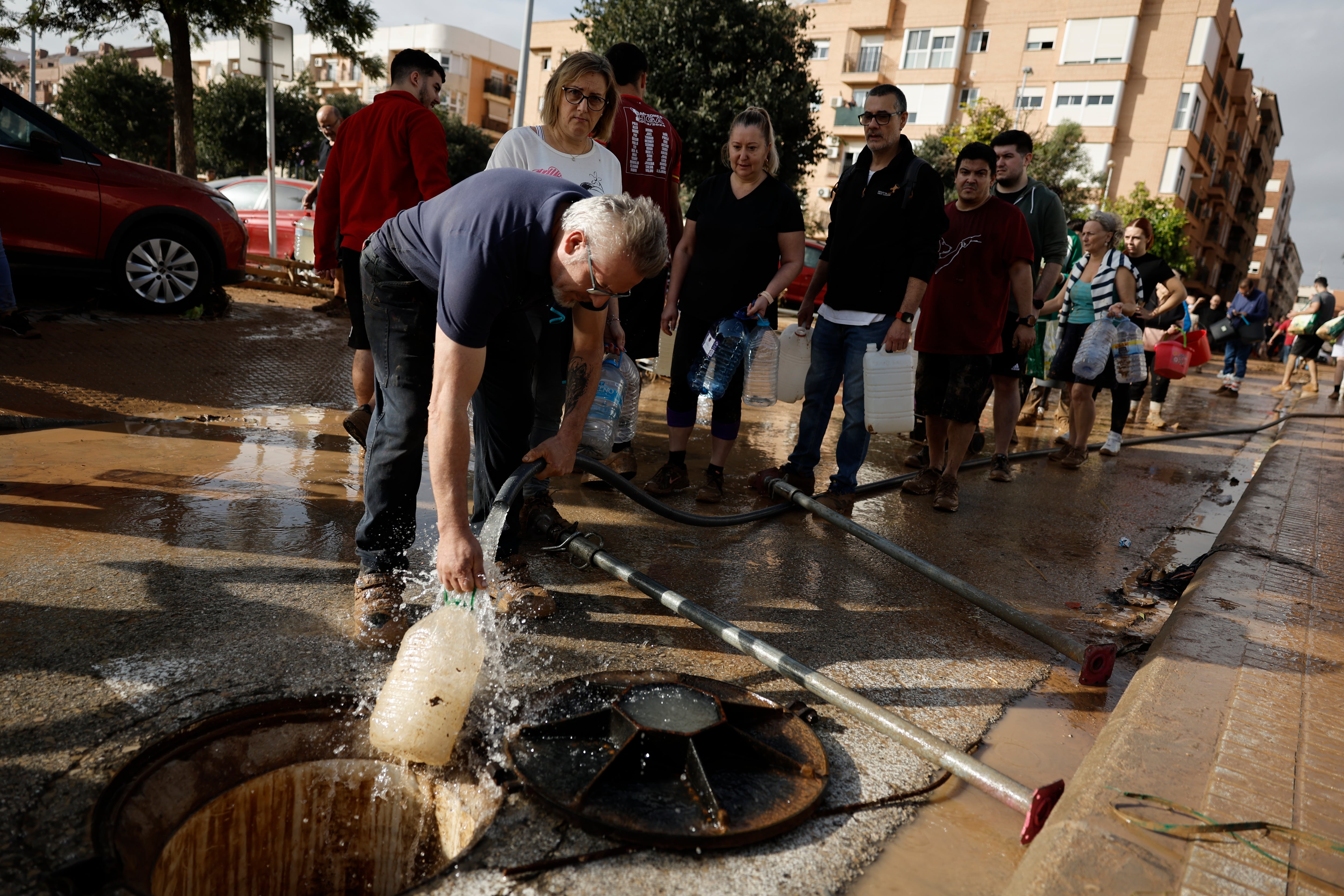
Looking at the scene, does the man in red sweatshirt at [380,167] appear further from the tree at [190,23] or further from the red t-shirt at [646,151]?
the tree at [190,23]

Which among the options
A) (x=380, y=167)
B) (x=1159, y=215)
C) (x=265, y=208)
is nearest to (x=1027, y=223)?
(x=380, y=167)

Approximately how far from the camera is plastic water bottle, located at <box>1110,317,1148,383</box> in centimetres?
634

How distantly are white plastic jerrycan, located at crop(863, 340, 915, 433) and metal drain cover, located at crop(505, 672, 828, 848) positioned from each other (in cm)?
250

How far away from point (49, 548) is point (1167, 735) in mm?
3662

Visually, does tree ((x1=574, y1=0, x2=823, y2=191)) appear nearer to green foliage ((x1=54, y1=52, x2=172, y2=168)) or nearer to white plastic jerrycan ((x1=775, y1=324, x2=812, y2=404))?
white plastic jerrycan ((x1=775, y1=324, x2=812, y2=404))

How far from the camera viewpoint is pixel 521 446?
9.81 ft

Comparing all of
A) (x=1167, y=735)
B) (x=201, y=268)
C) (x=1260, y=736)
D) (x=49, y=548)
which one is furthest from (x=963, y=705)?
(x=201, y=268)

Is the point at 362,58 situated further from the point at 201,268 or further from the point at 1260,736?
the point at 1260,736

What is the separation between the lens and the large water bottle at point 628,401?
4336mm

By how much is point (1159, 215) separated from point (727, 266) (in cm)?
3640

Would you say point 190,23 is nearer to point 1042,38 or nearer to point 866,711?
point 866,711

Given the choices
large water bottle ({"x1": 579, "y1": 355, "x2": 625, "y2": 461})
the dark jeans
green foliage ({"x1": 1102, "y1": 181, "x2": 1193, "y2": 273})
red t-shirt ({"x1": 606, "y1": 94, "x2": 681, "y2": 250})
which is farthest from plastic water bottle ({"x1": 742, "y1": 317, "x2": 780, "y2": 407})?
green foliage ({"x1": 1102, "y1": 181, "x2": 1193, "y2": 273})

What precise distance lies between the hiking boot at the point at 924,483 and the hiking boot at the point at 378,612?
3423 mm

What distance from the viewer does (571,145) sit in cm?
378
